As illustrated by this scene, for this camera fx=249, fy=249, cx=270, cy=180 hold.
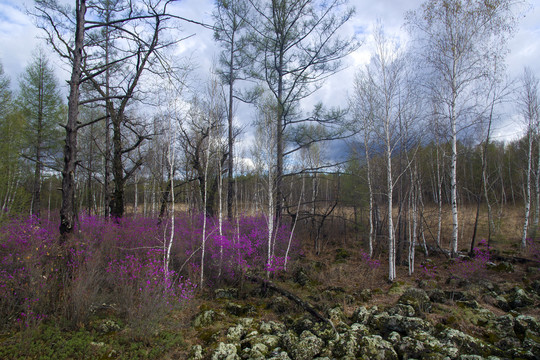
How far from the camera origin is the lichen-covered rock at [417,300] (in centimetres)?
525

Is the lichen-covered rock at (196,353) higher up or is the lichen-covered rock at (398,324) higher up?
the lichen-covered rock at (196,353)

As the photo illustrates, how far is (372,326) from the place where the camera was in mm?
4695

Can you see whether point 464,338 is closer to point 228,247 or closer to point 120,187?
point 228,247

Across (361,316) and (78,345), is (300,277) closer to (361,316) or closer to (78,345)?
(361,316)

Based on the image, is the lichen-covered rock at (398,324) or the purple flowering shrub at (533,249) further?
the purple flowering shrub at (533,249)

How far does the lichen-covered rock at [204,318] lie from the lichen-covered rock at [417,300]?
4.06 m

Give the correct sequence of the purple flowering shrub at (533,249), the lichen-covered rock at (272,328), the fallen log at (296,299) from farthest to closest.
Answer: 1. the purple flowering shrub at (533,249)
2. the fallen log at (296,299)
3. the lichen-covered rock at (272,328)

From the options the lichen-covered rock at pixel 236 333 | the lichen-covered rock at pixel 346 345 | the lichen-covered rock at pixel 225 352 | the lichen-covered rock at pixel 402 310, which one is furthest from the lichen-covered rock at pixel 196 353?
the lichen-covered rock at pixel 402 310

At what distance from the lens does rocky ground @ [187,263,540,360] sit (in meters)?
3.73

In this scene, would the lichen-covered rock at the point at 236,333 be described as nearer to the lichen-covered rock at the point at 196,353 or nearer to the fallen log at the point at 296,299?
the lichen-covered rock at the point at 196,353

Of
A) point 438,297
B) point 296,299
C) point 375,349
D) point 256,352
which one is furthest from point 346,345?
point 438,297

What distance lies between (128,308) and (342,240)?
10674 millimetres

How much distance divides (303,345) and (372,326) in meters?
1.70

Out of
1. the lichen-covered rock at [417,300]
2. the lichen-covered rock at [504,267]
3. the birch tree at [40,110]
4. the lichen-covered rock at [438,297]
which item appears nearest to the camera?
the lichen-covered rock at [417,300]
